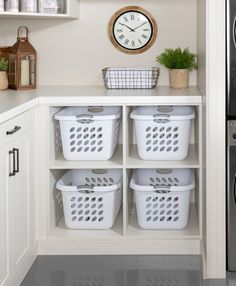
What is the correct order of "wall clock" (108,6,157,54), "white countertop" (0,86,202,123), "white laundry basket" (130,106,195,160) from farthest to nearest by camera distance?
1. "wall clock" (108,6,157,54)
2. "white laundry basket" (130,106,195,160)
3. "white countertop" (0,86,202,123)

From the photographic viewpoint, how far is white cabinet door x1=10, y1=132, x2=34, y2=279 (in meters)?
3.00

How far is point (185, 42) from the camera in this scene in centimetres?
407

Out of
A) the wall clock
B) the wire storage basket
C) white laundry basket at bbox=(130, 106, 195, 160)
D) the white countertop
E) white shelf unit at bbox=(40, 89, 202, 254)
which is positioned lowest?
white shelf unit at bbox=(40, 89, 202, 254)

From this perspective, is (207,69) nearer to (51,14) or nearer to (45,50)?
(51,14)

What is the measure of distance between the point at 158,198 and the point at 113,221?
11.5 inches

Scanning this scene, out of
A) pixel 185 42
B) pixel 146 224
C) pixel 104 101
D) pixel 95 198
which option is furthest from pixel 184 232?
pixel 185 42

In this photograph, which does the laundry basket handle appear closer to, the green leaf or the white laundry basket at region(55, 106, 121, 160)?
the white laundry basket at region(55, 106, 121, 160)

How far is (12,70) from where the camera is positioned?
390cm

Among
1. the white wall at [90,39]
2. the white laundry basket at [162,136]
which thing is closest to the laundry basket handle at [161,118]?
the white laundry basket at [162,136]

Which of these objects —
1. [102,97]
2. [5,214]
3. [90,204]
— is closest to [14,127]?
[5,214]

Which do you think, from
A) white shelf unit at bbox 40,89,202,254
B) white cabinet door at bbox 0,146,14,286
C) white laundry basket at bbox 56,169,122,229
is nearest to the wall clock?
white shelf unit at bbox 40,89,202,254

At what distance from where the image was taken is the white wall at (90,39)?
4059 millimetres

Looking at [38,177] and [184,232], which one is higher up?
[38,177]

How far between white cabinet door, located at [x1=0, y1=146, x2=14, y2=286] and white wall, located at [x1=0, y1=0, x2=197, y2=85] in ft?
4.41
